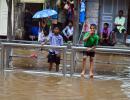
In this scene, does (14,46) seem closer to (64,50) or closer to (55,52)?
(55,52)

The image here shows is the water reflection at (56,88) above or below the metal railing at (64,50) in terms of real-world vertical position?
below

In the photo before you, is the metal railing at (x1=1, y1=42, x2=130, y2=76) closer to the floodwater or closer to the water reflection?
the floodwater

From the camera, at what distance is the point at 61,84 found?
12977mm

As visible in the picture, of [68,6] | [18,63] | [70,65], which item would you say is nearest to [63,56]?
[70,65]

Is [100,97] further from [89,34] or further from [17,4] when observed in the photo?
[17,4]

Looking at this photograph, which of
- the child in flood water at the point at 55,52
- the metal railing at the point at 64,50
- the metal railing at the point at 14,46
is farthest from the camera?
the child in flood water at the point at 55,52

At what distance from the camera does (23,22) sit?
25406mm

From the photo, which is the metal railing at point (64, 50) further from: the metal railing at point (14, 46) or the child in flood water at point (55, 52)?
the child in flood water at point (55, 52)

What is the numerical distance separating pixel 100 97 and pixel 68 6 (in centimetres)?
1343

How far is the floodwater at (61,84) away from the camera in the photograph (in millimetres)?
11429

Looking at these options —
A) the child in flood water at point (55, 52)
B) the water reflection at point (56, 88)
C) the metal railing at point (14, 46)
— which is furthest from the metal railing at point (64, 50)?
the child in flood water at point (55, 52)

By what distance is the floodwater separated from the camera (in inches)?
450

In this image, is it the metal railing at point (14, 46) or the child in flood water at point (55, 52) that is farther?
the child in flood water at point (55, 52)

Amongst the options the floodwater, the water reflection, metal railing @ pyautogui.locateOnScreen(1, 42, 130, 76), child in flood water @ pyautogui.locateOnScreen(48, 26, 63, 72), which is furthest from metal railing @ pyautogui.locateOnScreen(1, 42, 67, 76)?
child in flood water @ pyautogui.locateOnScreen(48, 26, 63, 72)
